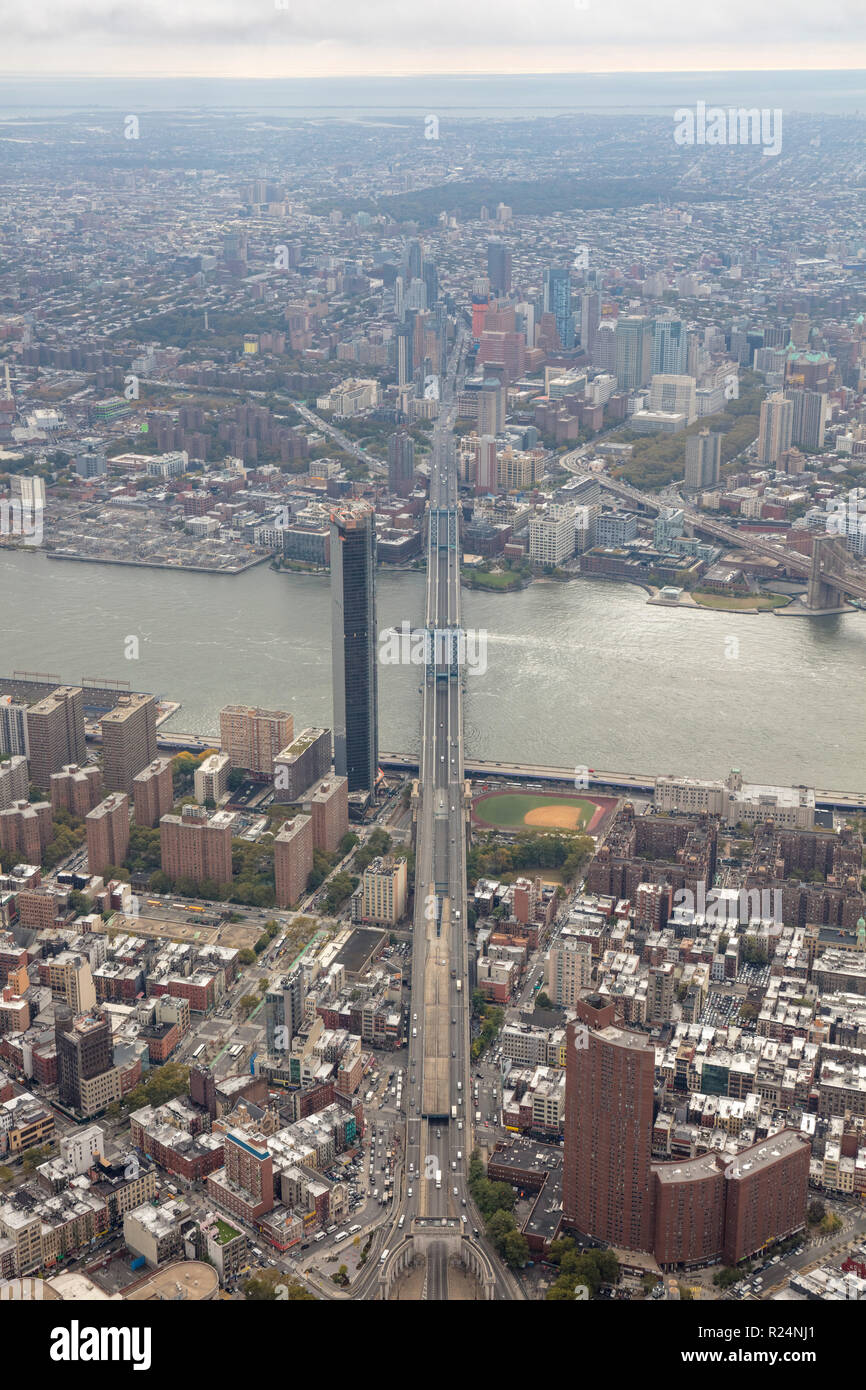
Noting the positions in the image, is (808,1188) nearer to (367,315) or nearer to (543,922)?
(543,922)

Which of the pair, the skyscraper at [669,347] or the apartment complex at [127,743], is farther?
the skyscraper at [669,347]

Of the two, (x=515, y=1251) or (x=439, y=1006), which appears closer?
(x=515, y=1251)

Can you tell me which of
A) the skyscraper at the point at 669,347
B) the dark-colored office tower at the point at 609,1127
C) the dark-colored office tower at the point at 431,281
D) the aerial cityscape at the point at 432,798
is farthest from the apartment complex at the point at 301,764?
the dark-colored office tower at the point at 431,281

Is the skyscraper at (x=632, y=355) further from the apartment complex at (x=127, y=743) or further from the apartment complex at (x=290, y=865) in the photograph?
the apartment complex at (x=290, y=865)

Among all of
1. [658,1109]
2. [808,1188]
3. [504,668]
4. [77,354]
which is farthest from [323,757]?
[77,354]

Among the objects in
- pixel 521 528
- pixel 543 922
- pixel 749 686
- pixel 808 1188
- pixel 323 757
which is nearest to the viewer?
pixel 808 1188

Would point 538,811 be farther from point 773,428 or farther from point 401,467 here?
point 773,428

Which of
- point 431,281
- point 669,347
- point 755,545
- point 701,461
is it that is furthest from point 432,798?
point 431,281
